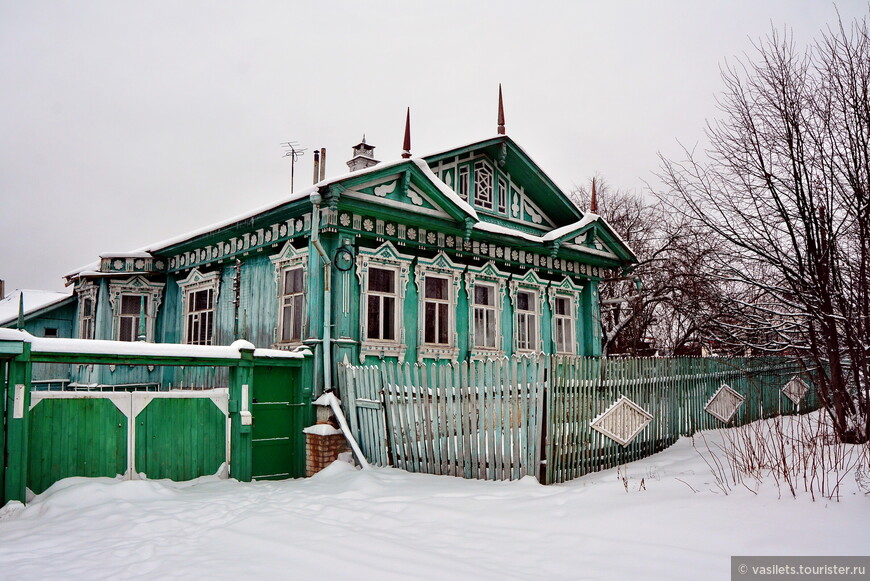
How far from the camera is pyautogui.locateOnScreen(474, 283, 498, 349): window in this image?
14.0 meters

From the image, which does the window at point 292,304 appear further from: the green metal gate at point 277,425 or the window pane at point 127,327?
the window pane at point 127,327

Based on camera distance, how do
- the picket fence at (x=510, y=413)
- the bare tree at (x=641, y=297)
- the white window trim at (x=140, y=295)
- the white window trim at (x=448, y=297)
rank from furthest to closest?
1. the bare tree at (x=641, y=297)
2. the white window trim at (x=140, y=295)
3. the white window trim at (x=448, y=297)
4. the picket fence at (x=510, y=413)

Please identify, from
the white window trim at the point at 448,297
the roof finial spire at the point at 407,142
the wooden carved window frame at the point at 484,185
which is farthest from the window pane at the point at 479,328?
the roof finial spire at the point at 407,142

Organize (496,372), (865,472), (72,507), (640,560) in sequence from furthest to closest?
(496,372)
(72,507)
(865,472)
(640,560)

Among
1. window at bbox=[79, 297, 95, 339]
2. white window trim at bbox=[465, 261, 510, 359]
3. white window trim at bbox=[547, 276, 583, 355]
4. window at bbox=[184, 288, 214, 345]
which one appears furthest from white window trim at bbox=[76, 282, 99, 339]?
white window trim at bbox=[547, 276, 583, 355]

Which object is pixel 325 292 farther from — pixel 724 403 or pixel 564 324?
pixel 724 403

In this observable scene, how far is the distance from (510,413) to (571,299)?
27.4ft

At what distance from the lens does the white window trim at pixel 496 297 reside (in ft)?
45.1

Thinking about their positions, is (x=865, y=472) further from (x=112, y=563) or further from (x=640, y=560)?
(x=112, y=563)

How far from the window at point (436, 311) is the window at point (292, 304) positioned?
2.35m

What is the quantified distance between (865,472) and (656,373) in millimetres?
4047

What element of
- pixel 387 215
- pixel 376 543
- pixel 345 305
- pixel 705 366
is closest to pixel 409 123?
pixel 387 215

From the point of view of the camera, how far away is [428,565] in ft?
16.4

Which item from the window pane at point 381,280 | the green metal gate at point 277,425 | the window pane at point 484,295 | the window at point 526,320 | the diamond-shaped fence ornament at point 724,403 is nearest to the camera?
the green metal gate at point 277,425
